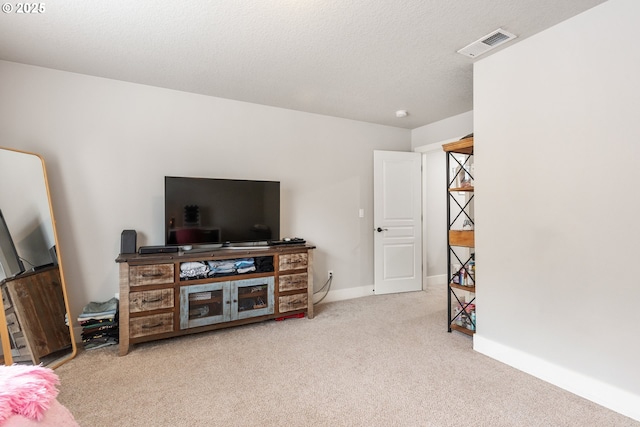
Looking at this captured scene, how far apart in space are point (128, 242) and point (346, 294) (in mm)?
2654

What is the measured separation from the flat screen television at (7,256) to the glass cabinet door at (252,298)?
1.58 m

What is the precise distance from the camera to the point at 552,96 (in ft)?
6.99

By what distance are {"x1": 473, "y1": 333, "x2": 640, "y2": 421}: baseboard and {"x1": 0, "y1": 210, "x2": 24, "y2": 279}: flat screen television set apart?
3.61 meters

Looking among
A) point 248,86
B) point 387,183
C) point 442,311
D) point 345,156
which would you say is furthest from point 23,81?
point 442,311

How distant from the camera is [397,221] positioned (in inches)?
174

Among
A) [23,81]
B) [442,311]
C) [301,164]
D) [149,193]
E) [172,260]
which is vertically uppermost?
[23,81]

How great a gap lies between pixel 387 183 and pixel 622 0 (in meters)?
2.84

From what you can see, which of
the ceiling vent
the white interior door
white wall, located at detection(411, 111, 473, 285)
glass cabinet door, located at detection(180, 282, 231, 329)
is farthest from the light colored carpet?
the ceiling vent

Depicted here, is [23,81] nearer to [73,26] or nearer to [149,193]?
[73,26]

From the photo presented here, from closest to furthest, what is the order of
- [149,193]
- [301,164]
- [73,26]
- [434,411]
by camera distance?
[434,411]
[73,26]
[149,193]
[301,164]

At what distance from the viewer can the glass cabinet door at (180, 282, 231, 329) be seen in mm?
2764

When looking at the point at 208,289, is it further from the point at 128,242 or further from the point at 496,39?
the point at 496,39

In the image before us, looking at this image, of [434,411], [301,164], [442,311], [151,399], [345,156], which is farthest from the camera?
[345,156]

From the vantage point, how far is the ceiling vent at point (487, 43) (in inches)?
86.4
